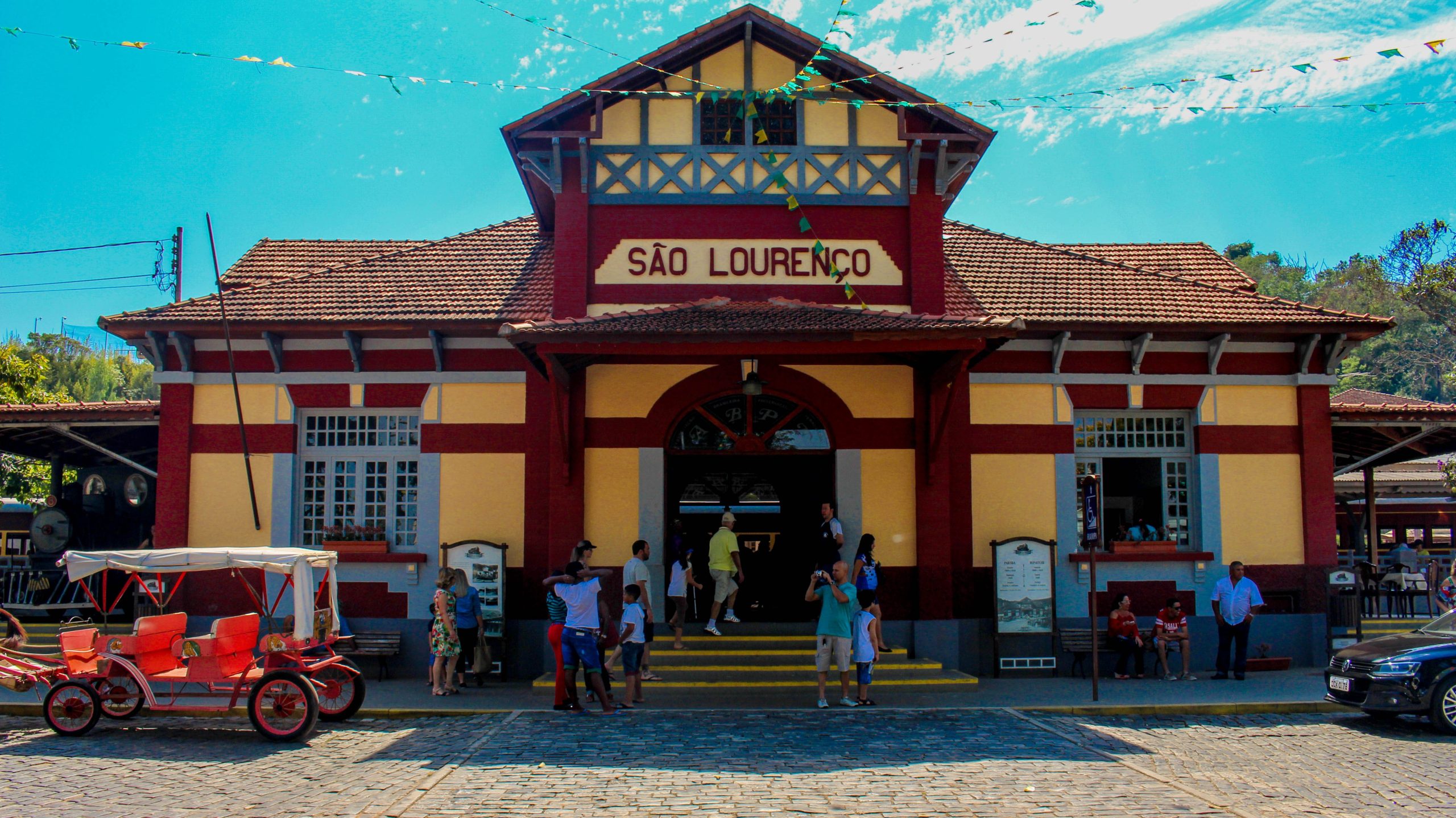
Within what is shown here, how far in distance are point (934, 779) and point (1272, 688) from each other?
22.8 feet

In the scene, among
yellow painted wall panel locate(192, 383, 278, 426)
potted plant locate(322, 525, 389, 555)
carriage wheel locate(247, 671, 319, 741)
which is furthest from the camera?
yellow painted wall panel locate(192, 383, 278, 426)

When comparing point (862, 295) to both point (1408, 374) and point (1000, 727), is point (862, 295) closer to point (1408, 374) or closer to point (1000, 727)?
point (1000, 727)

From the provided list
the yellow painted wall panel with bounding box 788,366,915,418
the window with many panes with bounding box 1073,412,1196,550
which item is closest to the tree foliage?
the yellow painted wall panel with bounding box 788,366,915,418

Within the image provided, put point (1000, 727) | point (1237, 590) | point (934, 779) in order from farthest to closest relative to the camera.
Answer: point (1237, 590), point (1000, 727), point (934, 779)

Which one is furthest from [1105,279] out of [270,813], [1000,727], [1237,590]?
[270,813]

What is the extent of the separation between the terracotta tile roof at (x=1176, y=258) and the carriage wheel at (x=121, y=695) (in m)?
14.9

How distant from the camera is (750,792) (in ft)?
25.3

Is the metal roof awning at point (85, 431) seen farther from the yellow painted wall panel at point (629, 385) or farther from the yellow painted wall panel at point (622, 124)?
the yellow painted wall panel at point (622, 124)

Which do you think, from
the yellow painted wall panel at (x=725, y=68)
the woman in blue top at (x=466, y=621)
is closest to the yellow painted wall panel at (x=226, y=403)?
the woman in blue top at (x=466, y=621)

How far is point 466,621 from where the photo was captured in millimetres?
13039

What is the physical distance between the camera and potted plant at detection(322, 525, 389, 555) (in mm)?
14375

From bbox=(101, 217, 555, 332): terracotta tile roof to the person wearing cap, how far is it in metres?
3.95

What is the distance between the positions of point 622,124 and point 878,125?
139 inches

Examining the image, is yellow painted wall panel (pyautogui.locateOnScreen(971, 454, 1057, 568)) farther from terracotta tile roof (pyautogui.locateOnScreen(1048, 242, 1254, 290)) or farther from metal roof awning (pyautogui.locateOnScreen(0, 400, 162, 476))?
metal roof awning (pyautogui.locateOnScreen(0, 400, 162, 476))
